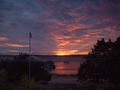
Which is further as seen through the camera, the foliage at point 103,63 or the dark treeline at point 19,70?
the dark treeline at point 19,70

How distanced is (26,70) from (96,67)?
8690 mm

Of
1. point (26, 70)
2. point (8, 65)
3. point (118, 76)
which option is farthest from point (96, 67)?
point (8, 65)

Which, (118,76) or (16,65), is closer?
(118,76)

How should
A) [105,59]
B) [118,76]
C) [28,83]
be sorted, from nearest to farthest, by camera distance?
[28,83] < [118,76] < [105,59]

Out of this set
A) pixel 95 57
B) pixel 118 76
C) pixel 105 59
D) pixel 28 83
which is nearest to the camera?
pixel 28 83

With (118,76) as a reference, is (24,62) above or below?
above

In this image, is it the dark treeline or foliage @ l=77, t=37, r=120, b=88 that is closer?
foliage @ l=77, t=37, r=120, b=88

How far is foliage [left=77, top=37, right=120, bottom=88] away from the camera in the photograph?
35.0ft

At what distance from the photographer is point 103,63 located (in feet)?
37.0

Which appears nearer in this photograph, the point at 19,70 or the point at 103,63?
the point at 103,63

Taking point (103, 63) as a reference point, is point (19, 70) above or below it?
below

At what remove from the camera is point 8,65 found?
1256cm

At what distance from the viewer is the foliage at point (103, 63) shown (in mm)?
10672

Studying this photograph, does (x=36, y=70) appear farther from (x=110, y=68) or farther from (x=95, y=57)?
(x=110, y=68)
